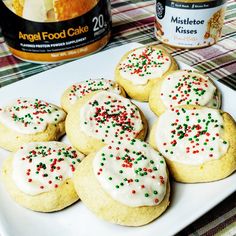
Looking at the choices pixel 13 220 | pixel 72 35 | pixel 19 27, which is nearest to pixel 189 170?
pixel 13 220

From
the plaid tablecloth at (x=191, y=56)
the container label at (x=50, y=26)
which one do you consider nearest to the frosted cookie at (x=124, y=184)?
the plaid tablecloth at (x=191, y=56)

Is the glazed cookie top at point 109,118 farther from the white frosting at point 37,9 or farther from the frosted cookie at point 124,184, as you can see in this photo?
the white frosting at point 37,9

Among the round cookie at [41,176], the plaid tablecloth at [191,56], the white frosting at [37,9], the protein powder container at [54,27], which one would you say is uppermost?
the white frosting at [37,9]

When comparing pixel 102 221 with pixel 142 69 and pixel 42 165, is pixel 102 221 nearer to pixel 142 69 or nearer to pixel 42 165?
pixel 42 165

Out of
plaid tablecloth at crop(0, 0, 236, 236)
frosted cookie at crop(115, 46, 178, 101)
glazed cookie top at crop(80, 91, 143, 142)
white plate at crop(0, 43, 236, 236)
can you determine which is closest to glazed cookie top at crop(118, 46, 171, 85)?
frosted cookie at crop(115, 46, 178, 101)

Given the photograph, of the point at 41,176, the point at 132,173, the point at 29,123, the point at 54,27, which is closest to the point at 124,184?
the point at 132,173
